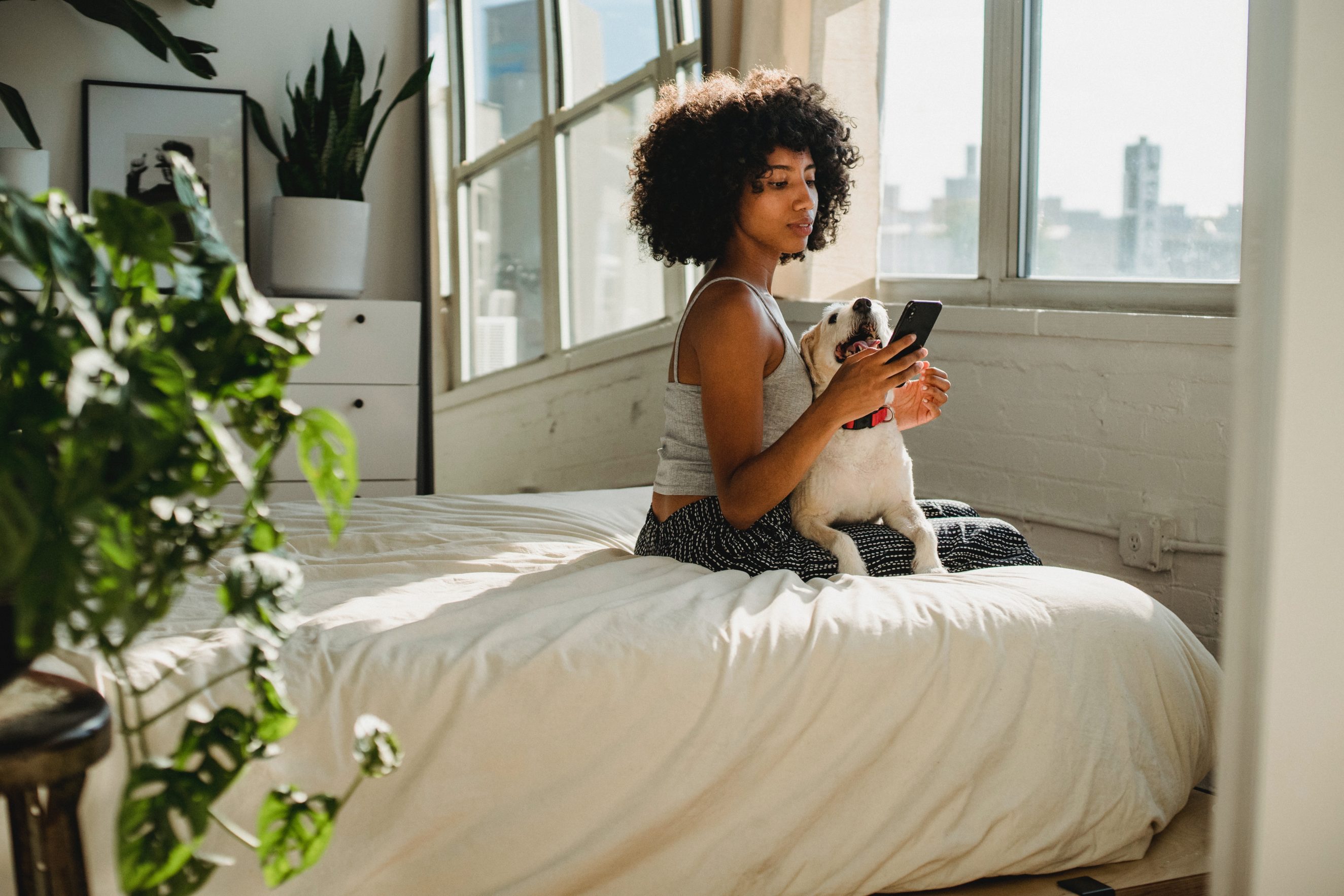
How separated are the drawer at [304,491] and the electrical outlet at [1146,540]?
1.67 metres

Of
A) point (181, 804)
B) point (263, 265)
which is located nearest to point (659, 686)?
point (181, 804)

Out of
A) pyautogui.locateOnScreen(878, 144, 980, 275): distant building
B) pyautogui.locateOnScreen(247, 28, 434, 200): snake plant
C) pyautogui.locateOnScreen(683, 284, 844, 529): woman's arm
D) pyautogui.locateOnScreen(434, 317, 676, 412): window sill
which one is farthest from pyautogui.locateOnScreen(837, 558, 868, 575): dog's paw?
pyautogui.locateOnScreen(247, 28, 434, 200): snake plant

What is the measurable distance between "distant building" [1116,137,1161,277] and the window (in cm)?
138

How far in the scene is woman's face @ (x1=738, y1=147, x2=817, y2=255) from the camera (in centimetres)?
184

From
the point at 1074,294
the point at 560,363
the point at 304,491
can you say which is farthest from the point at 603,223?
the point at 1074,294

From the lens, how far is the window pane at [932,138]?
280 centimetres

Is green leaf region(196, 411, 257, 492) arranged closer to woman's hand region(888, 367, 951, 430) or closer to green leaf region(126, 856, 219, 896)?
green leaf region(126, 856, 219, 896)

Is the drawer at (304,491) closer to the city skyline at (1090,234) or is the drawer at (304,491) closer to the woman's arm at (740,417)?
the woman's arm at (740,417)

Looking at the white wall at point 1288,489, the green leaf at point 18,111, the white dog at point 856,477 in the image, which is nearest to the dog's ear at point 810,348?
the white dog at point 856,477

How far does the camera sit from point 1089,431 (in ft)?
7.88

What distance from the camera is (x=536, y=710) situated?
3.98ft

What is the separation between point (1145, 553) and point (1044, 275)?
0.73 metres

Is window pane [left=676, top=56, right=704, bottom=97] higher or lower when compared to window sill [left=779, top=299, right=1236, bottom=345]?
higher

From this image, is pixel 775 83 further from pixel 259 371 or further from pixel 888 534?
pixel 259 371
